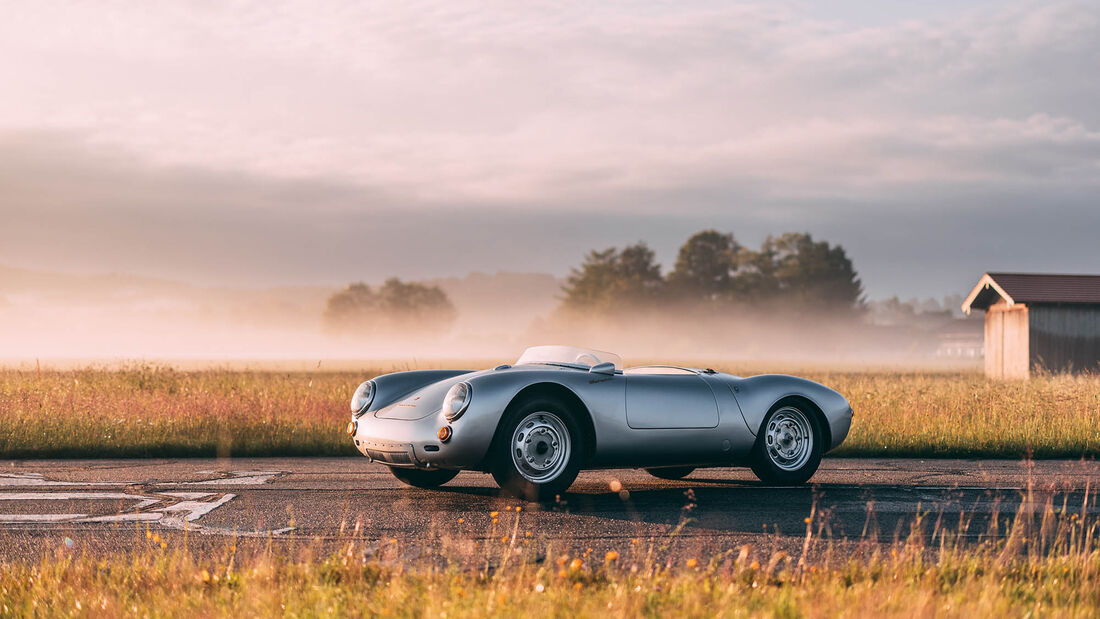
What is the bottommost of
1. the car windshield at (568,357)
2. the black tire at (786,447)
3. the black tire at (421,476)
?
the black tire at (421,476)

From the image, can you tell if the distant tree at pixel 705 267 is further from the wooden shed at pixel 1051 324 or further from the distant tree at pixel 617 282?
the wooden shed at pixel 1051 324

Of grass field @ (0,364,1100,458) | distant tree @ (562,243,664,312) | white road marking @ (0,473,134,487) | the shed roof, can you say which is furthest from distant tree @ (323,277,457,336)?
white road marking @ (0,473,134,487)

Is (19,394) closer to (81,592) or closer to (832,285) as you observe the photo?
(81,592)

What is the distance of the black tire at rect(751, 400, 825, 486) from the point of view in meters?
8.50

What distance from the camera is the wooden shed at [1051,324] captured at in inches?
1296

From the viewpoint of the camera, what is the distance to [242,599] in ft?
13.9

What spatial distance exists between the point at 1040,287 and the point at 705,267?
74914 mm

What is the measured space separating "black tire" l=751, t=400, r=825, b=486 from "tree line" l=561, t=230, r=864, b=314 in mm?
98923

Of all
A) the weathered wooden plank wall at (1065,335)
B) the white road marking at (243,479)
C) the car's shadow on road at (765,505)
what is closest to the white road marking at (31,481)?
the white road marking at (243,479)

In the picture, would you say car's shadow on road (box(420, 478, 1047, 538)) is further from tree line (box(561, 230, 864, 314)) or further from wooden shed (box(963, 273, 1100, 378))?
tree line (box(561, 230, 864, 314))

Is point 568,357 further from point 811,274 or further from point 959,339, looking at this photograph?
point 959,339

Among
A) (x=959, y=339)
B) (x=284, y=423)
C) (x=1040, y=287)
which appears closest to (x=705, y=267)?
(x=959, y=339)

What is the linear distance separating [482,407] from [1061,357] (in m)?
31.2

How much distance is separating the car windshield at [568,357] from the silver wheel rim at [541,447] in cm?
74
